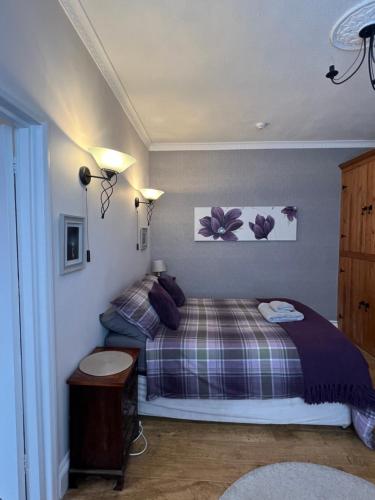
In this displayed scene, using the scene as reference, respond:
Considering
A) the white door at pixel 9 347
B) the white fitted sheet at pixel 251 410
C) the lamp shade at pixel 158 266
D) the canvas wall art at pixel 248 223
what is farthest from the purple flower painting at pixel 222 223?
the white door at pixel 9 347

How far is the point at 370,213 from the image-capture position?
3.18 m

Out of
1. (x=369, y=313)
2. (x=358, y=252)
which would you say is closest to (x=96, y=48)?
(x=358, y=252)

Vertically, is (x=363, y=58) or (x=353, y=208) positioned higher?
(x=363, y=58)

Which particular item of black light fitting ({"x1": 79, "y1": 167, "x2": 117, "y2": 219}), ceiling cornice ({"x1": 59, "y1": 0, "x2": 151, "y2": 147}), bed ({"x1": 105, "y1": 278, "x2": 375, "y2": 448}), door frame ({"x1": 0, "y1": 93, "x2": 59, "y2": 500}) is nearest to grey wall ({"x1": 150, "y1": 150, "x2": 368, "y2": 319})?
ceiling cornice ({"x1": 59, "y1": 0, "x2": 151, "y2": 147})

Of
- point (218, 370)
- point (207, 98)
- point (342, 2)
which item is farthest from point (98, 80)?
point (218, 370)

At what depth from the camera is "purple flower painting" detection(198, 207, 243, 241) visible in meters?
3.78

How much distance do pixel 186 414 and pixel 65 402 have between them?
36.2 inches

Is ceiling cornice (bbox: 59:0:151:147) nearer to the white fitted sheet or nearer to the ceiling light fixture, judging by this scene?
the ceiling light fixture

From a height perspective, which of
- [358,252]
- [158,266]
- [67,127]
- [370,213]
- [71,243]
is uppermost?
[67,127]

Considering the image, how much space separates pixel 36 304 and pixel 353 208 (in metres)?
3.67

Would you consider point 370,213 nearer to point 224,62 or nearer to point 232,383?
point 224,62

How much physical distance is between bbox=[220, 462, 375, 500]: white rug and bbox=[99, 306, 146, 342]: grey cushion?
1.08 m

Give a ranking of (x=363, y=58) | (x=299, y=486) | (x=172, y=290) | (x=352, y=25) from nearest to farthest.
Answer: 1. (x=299, y=486)
2. (x=352, y=25)
3. (x=363, y=58)
4. (x=172, y=290)

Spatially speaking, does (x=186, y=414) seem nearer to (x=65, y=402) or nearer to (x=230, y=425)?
(x=230, y=425)
